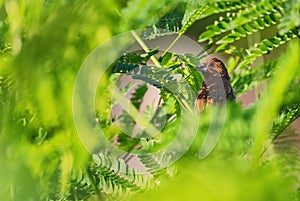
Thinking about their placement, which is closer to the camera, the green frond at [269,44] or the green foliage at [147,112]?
the green foliage at [147,112]

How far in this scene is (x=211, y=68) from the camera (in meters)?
0.29

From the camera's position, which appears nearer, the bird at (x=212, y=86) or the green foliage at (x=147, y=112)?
the green foliage at (x=147, y=112)

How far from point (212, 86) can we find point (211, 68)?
14mm

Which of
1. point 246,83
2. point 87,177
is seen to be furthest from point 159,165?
point 246,83

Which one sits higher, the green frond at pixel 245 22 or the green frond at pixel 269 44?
the green frond at pixel 245 22

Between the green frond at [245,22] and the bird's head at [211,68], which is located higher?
the green frond at [245,22]

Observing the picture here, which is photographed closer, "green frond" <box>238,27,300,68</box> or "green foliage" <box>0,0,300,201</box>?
"green foliage" <box>0,0,300,201</box>

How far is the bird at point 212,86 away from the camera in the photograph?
253 mm

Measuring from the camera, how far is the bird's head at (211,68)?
0.28 meters

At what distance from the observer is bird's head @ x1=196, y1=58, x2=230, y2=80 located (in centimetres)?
28

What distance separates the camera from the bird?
0.25m

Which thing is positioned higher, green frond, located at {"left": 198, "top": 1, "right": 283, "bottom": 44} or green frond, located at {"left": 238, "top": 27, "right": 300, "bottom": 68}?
green frond, located at {"left": 198, "top": 1, "right": 283, "bottom": 44}

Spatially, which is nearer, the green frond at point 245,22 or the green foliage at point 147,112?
the green foliage at point 147,112

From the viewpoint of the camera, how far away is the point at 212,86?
28 cm
